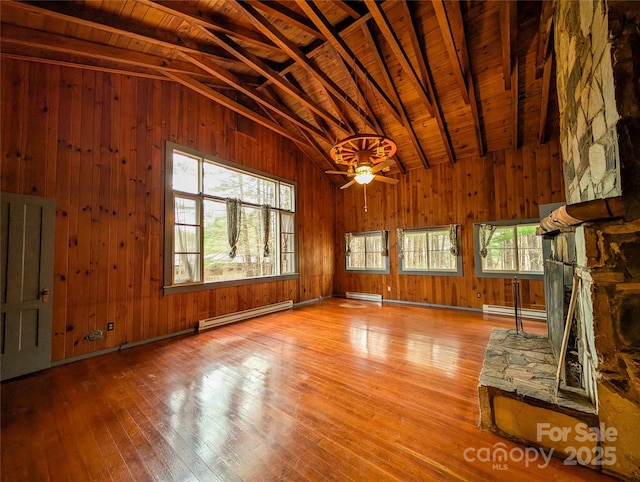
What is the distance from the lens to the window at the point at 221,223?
15.2 ft

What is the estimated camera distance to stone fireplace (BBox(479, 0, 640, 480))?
1414mm

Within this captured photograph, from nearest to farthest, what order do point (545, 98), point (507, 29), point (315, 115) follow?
point (507, 29) → point (545, 98) → point (315, 115)

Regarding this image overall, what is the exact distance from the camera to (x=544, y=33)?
3318mm

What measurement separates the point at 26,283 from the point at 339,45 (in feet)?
17.6

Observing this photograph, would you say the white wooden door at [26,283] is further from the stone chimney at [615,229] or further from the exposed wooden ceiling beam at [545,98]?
the exposed wooden ceiling beam at [545,98]

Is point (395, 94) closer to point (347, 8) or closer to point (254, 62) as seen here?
point (347, 8)

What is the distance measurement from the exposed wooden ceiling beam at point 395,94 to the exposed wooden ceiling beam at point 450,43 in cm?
95

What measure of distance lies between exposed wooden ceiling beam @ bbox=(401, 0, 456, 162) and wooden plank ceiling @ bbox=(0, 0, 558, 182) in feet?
0.06

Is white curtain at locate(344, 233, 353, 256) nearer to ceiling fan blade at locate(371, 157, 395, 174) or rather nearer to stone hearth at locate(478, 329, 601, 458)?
ceiling fan blade at locate(371, 157, 395, 174)

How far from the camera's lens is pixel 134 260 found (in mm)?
4035

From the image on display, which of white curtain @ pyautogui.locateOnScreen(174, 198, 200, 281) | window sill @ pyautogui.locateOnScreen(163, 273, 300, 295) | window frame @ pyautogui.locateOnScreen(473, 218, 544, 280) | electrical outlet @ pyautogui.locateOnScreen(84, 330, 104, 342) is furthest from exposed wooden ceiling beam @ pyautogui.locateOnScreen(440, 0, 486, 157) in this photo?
electrical outlet @ pyautogui.locateOnScreen(84, 330, 104, 342)

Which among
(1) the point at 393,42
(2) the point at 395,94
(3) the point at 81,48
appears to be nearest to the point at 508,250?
(2) the point at 395,94

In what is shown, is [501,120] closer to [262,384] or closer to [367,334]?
[367,334]

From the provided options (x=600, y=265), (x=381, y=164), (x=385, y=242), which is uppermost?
(x=381, y=164)
